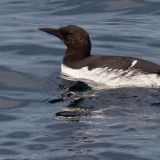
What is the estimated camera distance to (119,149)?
9305mm

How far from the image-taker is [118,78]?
12.6m

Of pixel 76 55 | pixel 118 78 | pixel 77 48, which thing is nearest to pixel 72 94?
pixel 118 78

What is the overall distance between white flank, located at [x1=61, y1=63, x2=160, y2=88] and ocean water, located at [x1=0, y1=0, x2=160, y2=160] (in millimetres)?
178

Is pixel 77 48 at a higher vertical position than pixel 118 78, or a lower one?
higher

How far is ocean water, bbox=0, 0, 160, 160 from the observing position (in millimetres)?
9492

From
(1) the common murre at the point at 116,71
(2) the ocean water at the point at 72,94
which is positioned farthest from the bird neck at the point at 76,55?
(2) the ocean water at the point at 72,94

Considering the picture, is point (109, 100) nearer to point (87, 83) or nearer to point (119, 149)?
point (87, 83)

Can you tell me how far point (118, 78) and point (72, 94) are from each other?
2.26 feet

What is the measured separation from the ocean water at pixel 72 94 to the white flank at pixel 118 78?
18 cm

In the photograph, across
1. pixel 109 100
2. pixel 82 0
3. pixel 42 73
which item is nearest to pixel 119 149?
pixel 109 100

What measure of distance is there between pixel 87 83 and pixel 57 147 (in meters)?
3.48

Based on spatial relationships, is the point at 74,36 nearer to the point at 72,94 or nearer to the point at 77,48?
the point at 77,48

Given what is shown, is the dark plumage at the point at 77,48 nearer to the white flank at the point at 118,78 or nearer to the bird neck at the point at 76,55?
the bird neck at the point at 76,55

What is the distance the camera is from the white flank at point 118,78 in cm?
1243
